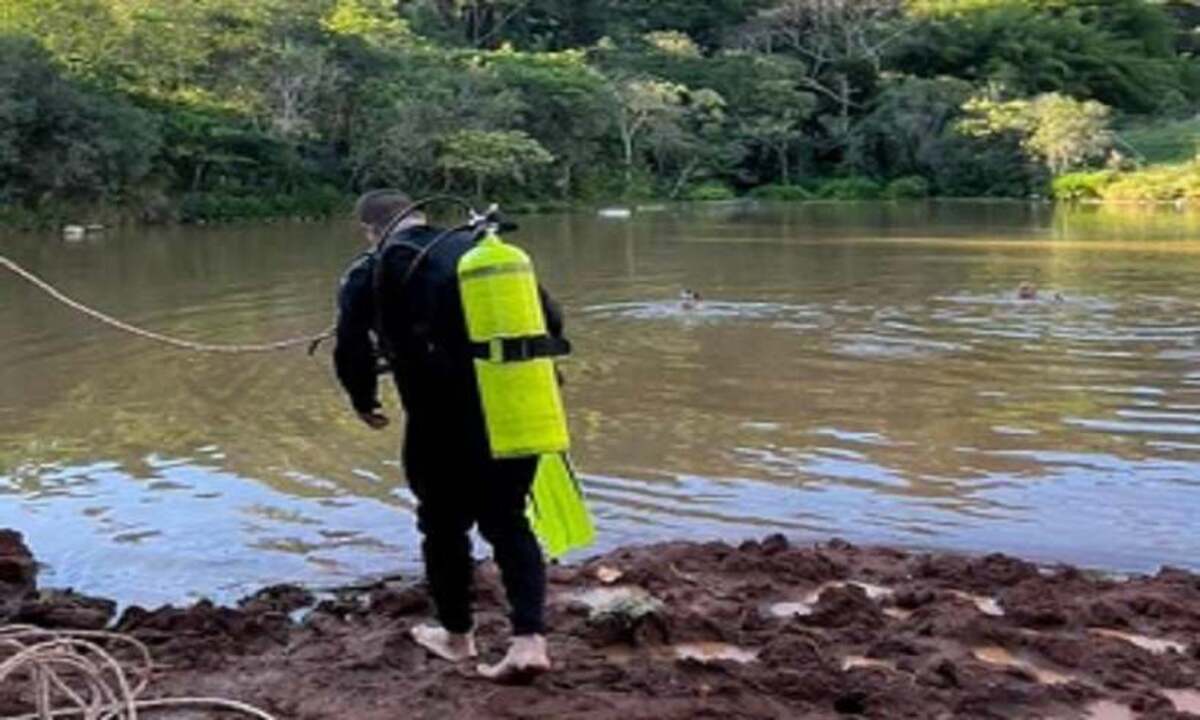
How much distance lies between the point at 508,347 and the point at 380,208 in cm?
74

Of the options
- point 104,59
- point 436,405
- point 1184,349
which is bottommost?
point 1184,349

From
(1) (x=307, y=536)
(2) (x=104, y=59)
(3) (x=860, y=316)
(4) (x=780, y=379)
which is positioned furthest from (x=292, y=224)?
(1) (x=307, y=536)

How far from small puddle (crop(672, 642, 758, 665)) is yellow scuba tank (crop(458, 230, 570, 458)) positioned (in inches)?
37.3

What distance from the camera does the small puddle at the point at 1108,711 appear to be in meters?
4.56

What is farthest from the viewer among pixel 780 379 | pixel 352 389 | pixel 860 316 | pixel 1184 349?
pixel 860 316

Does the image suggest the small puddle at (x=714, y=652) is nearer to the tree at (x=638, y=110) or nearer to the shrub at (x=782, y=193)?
the tree at (x=638, y=110)

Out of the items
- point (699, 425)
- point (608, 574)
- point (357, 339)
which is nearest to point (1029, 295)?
point (699, 425)

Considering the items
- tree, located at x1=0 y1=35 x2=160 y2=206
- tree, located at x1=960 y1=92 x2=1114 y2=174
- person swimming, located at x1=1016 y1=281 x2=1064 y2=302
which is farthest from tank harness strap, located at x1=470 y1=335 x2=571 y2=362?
tree, located at x1=960 y1=92 x2=1114 y2=174

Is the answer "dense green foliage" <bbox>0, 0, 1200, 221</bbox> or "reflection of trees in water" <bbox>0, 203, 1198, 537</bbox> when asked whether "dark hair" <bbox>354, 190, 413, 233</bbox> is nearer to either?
"reflection of trees in water" <bbox>0, 203, 1198, 537</bbox>

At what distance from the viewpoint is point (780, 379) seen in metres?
13.5

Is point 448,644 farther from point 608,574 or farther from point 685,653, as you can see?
point 608,574

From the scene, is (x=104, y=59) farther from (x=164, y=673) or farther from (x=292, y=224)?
(x=164, y=673)

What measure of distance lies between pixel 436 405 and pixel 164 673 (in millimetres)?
1250

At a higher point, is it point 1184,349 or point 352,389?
point 352,389
